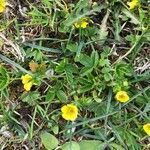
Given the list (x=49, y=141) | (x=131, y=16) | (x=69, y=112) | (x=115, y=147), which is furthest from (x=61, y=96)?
(x=131, y=16)

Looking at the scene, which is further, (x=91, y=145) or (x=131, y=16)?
(x=131, y=16)

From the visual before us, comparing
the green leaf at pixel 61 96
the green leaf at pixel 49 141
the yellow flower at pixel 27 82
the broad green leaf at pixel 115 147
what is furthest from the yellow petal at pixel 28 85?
the broad green leaf at pixel 115 147

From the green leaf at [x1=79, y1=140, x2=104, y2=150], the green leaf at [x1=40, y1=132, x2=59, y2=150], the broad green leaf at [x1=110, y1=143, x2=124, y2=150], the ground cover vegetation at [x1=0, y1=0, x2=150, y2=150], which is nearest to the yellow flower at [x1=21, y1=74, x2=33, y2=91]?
the ground cover vegetation at [x1=0, y1=0, x2=150, y2=150]

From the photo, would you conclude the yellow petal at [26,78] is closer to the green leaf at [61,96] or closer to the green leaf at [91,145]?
the green leaf at [61,96]

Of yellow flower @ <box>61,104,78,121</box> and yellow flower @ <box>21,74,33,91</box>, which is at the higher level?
yellow flower @ <box>21,74,33,91</box>

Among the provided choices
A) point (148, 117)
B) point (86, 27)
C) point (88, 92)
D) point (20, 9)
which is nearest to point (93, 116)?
point (88, 92)

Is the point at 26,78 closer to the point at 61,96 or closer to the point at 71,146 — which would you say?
the point at 61,96

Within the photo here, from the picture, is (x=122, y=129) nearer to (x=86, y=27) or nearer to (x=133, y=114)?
(x=133, y=114)

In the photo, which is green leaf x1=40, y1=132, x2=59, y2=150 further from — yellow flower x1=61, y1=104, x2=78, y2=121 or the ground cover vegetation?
yellow flower x1=61, y1=104, x2=78, y2=121
